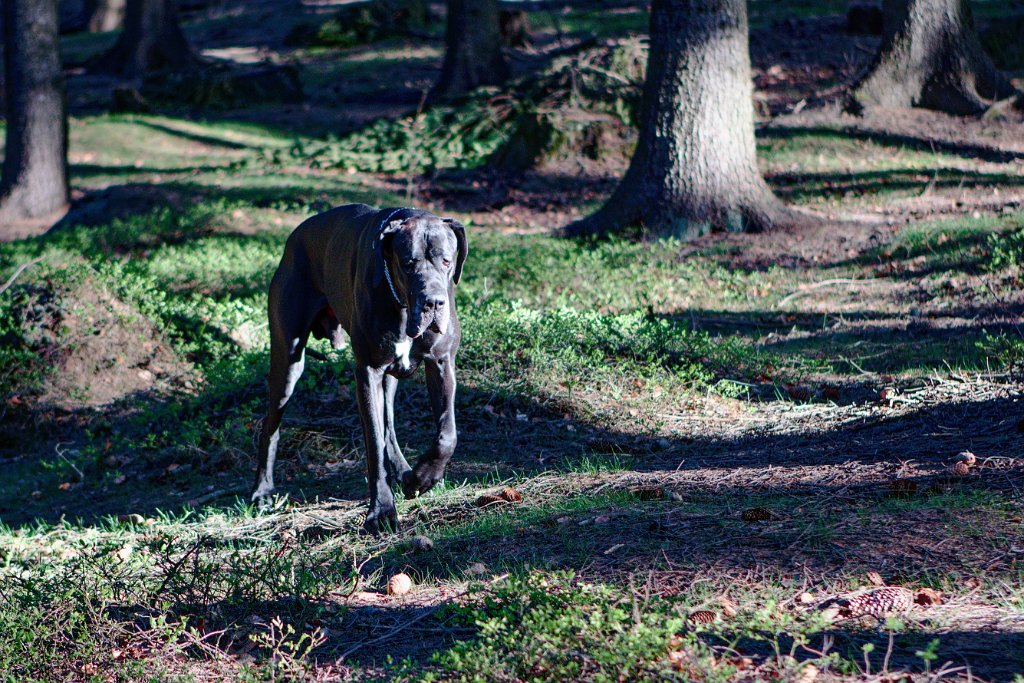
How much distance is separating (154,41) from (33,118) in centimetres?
1482

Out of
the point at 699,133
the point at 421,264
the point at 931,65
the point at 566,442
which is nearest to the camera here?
the point at 421,264

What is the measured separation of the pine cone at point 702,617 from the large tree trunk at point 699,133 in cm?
831

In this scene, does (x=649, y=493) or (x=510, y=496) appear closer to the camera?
(x=649, y=493)

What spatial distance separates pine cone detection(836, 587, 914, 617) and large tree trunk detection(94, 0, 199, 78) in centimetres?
2796

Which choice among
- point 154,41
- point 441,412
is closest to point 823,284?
point 441,412

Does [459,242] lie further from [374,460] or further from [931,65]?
[931,65]

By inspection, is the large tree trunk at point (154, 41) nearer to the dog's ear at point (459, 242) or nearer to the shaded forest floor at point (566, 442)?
the shaded forest floor at point (566, 442)

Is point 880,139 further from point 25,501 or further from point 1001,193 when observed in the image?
point 25,501

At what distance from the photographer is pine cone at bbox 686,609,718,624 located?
3680 millimetres

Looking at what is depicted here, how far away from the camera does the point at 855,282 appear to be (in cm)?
993

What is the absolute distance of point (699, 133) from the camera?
1173 centimetres

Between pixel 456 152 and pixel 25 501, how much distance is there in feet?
36.3

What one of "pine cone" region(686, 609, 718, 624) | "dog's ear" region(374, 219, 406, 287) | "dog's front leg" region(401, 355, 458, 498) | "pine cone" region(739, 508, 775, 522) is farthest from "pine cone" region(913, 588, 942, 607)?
"dog's ear" region(374, 219, 406, 287)

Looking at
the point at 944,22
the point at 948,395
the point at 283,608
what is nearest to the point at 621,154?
the point at 944,22
